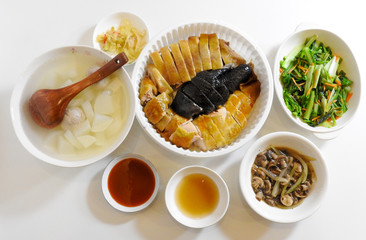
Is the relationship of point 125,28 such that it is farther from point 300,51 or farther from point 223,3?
point 300,51

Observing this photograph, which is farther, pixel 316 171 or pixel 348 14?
pixel 348 14

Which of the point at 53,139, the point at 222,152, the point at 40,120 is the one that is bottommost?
the point at 222,152

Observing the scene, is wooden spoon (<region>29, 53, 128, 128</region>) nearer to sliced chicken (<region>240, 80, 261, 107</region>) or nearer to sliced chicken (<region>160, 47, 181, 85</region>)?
sliced chicken (<region>160, 47, 181, 85</region>)

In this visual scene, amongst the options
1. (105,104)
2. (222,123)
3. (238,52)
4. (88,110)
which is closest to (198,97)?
(222,123)

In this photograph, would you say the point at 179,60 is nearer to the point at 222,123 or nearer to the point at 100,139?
the point at 222,123

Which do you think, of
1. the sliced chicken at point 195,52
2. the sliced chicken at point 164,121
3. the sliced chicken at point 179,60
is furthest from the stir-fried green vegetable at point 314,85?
the sliced chicken at point 164,121

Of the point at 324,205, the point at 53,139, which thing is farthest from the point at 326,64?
the point at 53,139

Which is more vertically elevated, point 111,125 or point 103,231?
point 111,125
